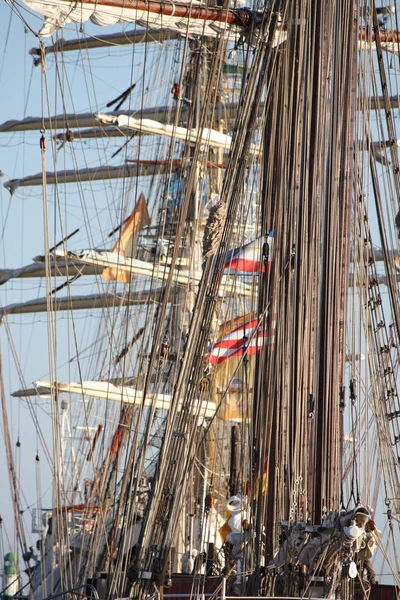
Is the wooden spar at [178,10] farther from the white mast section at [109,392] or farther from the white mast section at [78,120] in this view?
the white mast section at [78,120]

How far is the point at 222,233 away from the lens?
16406 millimetres

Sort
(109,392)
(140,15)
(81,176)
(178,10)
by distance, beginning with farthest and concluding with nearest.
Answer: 1. (81,176)
2. (109,392)
3. (178,10)
4. (140,15)

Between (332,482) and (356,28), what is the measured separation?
20.3ft

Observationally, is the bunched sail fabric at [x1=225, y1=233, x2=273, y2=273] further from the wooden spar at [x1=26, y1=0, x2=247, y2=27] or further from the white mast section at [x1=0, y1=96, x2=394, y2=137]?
the white mast section at [x1=0, y1=96, x2=394, y2=137]

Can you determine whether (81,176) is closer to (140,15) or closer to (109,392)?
(109,392)

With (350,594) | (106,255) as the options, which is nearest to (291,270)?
(350,594)

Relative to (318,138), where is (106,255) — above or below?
above

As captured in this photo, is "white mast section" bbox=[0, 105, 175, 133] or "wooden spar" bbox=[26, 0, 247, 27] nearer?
"wooden spar" bbox=[26, 0, 247, 27]

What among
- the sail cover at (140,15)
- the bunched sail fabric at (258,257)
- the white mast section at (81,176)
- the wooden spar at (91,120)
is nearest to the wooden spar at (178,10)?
the sail cover at (140,15)

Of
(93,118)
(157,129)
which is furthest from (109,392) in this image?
(93,118)

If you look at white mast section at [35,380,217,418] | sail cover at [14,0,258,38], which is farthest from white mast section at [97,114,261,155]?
sail cover at [14,0,258,38]

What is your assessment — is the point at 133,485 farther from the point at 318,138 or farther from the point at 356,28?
the point at 356,28

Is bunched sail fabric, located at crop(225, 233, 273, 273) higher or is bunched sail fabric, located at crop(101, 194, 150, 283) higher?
bunched sail fabric, located at crop(101, 194, 150, 283)

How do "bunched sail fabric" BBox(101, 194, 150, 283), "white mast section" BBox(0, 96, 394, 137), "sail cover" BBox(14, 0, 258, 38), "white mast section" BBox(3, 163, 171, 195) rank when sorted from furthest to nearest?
"white mast section" BBox(3, 163, 171, 195)
"bunched sail fabric" BBox(101, 194, 150, 283)
"white mast section" BBox(0, 96, 394, 137)
"sail cover" BBox(14, 0, 258, 38)
